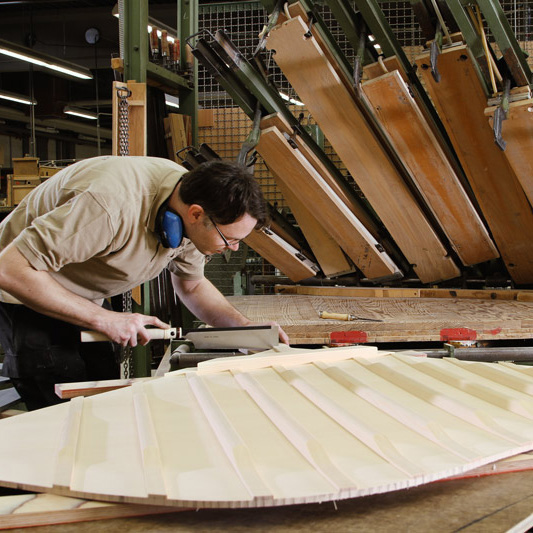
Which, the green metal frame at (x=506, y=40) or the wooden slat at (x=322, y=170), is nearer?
the green metal frame at (x=506, y=40)

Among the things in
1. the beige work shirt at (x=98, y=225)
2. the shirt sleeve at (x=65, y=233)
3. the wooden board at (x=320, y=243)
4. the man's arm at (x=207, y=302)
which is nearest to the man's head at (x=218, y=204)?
the beige work shirt at (x=98, y=225)

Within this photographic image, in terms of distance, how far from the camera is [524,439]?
1.13m

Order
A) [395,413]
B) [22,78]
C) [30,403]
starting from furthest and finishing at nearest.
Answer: [22,78] → [30,403] → [395,413]

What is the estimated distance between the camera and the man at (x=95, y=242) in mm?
1753

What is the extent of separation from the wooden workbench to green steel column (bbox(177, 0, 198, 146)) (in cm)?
327

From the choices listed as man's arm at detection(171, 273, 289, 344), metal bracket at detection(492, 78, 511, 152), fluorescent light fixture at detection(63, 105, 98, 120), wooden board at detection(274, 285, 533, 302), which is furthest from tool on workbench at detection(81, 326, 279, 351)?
fluorescent light fixture at detection(63, 105, 98, 120)

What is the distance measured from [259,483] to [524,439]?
57cm

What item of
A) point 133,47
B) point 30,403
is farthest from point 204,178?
point 133,47

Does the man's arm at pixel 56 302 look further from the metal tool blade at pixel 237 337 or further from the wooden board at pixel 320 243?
the wooden board at pixel 320 243

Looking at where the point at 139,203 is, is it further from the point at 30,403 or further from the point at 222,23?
the point at 222,23

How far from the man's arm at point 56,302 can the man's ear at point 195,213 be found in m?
0.37

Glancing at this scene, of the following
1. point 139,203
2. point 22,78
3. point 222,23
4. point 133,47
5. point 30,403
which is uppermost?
point 22,78

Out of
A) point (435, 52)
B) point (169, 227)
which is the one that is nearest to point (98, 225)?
point (169, 227)

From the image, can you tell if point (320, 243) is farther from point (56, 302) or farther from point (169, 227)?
point (56, 302)
